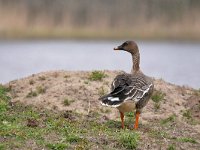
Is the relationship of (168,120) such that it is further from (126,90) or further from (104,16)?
(104,16)

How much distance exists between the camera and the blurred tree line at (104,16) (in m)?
45.2

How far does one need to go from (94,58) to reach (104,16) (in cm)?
1333

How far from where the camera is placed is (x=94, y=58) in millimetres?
36531

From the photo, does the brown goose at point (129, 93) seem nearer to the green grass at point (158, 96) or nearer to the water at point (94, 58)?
the green grass at point (158, 96)

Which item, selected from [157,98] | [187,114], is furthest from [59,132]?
[157,98]

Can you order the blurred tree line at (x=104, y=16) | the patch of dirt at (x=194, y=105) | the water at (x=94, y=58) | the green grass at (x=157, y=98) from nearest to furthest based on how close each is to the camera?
the patch of dirt at (x=194, y=105) < the green grass at (x=157, y=98) < the water at (x=94, y=58) < the blurred tree line at (x=104, y=16)

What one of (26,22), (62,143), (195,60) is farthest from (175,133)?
(26,22)

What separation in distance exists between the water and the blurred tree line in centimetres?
135

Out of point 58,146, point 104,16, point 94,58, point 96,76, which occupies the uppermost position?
point 58,146

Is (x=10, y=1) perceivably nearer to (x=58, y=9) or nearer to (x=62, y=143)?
(x=58, y=9)

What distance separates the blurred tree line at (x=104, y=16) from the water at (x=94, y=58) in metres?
1.35

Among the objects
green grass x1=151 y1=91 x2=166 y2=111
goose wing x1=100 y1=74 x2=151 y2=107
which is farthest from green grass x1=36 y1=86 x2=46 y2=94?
goose wing x1=100 y1=74 x2=151 y2=107

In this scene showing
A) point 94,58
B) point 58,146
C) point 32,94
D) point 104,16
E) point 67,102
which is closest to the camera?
point 58,146

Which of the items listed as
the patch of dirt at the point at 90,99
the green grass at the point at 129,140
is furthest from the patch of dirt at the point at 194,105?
the green grass at the point at 129,140
